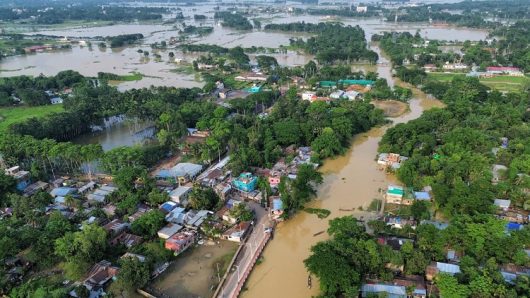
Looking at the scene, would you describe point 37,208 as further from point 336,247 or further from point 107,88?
point 107,88

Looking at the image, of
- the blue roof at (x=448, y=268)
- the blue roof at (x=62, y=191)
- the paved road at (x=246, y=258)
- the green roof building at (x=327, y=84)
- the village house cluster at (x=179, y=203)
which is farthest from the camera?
the green roof building at (x=327, y=84)

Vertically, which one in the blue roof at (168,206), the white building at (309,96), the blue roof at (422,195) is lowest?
the blue roof at (422,195)

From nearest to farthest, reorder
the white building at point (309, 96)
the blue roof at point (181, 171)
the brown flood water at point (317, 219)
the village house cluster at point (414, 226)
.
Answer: the village house cluster at point (414, 226) < the brown flood water at point (317, 219) < the blue roof at point (181, 171) < the white building at point (309, 96)

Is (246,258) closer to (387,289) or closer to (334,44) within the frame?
(387,289)

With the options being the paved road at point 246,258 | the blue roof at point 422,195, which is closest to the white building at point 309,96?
the blue roof at point 422,195

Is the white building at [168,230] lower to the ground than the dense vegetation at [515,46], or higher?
lower

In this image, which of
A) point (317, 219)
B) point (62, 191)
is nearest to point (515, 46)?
point (317, 219)

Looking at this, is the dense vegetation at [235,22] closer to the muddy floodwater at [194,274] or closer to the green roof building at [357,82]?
the green roof building at [357,82]
